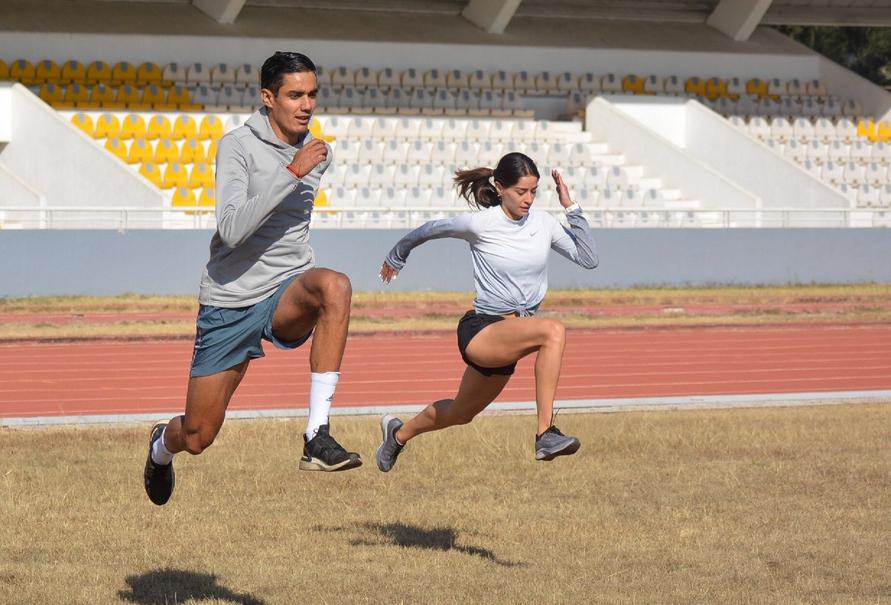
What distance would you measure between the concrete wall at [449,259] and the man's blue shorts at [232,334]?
17.7m

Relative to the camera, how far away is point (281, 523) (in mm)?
7957

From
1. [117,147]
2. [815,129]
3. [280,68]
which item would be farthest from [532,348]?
[815,129]

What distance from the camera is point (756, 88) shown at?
3725 cm

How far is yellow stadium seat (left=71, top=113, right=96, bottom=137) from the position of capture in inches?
1161

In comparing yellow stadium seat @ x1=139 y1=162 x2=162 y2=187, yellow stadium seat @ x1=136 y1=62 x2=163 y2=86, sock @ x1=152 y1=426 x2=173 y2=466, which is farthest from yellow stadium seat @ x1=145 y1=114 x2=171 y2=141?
sock @ x1=152 y1=426 x2=173 y2=466

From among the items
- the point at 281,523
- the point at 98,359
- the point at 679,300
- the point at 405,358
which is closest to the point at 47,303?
the point at 98,359

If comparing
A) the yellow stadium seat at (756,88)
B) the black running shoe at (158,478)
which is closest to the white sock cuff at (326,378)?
the black running shoe at (158,478)

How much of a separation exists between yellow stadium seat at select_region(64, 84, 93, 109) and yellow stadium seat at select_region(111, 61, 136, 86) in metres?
0.63

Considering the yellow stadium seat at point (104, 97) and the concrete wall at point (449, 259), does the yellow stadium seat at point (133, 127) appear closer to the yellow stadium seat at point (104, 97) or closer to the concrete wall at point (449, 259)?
the yellow stadium seat at point (104, 97)

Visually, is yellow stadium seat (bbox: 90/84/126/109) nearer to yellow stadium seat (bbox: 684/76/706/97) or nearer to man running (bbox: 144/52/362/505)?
yellow stadium seat (bbox: 684/76/706/97)

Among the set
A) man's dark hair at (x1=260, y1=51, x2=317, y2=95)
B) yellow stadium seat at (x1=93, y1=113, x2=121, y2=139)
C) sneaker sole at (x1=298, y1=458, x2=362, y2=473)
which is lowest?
sneaker sole at (x1=298, y1=458, x2=362, y2=473)

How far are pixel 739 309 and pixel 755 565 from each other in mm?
17136

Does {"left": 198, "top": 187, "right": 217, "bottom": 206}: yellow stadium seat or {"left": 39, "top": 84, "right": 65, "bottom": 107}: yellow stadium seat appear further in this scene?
{"left": 39, "top": 84, "right": 65, "bottom": 107}: yellow stadium seat

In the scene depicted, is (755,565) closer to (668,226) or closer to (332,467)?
(332,467)
